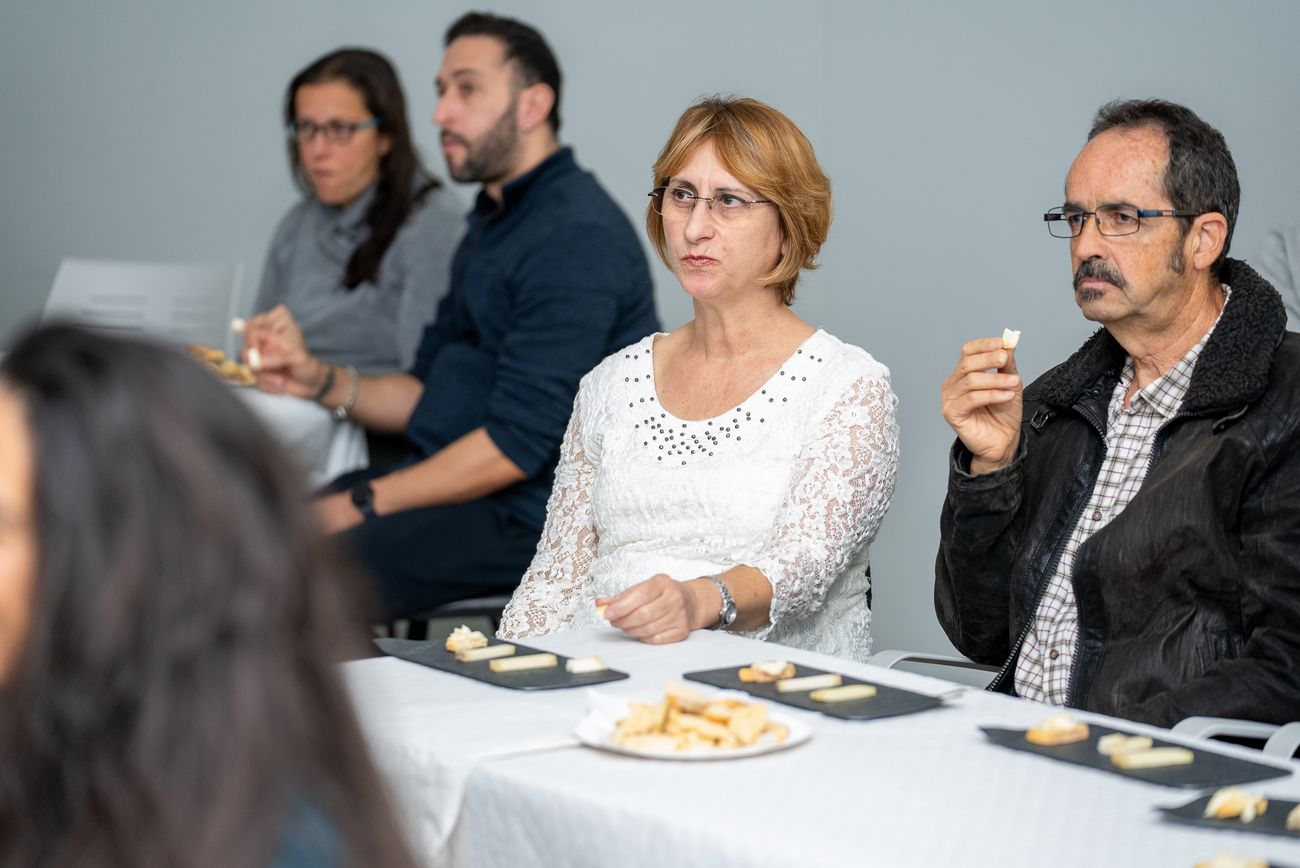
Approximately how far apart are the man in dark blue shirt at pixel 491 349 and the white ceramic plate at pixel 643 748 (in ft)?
6.13

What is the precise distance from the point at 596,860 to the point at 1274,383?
120 centimetres

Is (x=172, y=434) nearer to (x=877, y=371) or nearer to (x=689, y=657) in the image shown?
(x=689, y=657)

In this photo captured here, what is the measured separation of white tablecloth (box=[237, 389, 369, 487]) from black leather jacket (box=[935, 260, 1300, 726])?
1.83 m

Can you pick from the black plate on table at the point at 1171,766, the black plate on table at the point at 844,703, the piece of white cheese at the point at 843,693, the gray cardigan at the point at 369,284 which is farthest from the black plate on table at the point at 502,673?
the gray cardigan at the point at 369,284

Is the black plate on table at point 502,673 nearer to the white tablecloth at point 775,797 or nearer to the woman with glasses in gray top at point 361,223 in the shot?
the white tablecloth at point 775,797

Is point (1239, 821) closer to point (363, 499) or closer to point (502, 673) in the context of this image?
point (502, 673)

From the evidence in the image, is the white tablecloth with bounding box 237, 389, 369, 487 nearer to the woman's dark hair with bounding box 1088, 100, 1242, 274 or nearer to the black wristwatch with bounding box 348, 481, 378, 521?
the black wristwatch with bounding box 348, 481, 378, 521

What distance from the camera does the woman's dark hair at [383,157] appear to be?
4.28 metres

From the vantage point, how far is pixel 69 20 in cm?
636

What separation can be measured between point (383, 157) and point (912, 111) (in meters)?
1.44

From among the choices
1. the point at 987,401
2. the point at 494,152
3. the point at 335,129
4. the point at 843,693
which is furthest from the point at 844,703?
the point at 335,129

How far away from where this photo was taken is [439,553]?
3480 mm

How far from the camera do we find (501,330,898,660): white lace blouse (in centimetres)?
243

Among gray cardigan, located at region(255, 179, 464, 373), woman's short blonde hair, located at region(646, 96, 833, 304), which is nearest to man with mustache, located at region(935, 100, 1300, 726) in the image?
woman's short blonde hair, located at region(646, 96, 833, 304)
